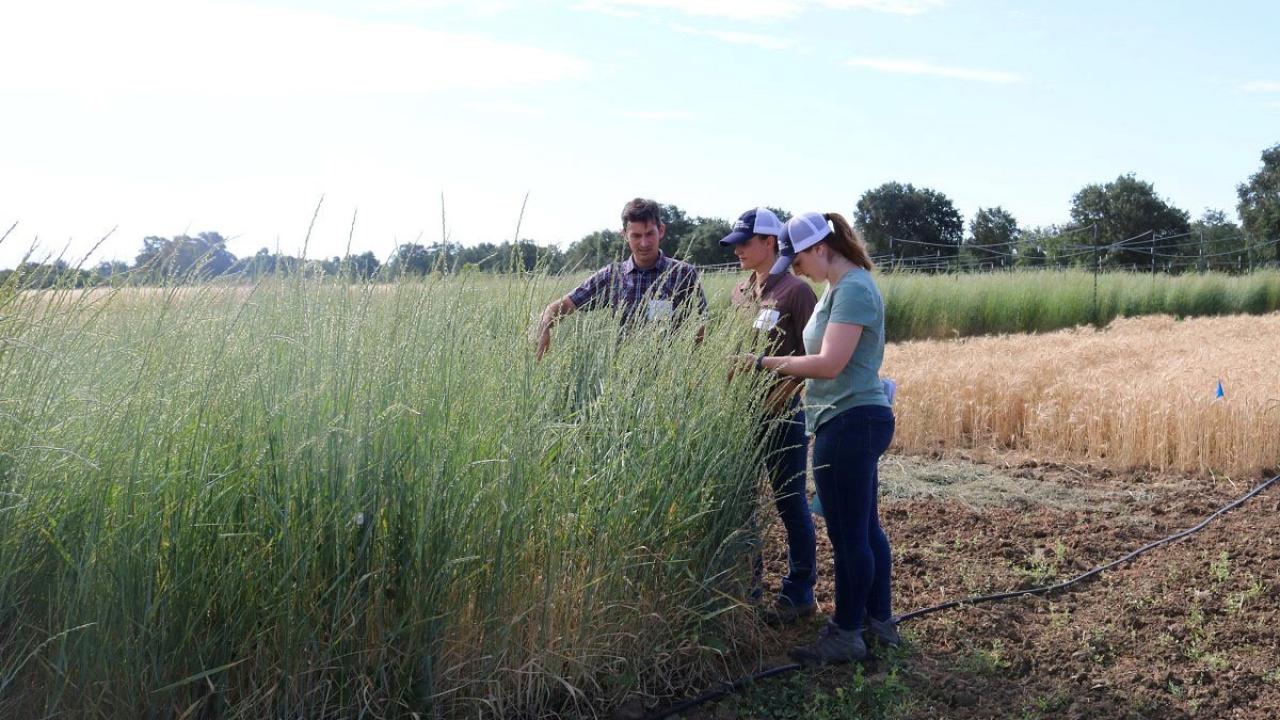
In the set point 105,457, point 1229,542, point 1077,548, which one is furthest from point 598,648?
point 1229,542

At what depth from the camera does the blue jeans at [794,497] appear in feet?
14.9

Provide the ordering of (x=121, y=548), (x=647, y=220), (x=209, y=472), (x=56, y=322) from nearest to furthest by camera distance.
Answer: (x=121, y=548) < (x=209, y=472) < (x=56, y=322) < (x=647, y=220)

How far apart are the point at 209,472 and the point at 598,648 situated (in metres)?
1.36

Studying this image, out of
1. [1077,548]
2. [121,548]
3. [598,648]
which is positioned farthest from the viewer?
[1077,548]

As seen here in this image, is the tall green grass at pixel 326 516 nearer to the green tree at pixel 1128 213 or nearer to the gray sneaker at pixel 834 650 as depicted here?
the gray sneaker at pixel 834 650

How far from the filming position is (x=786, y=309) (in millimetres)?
4629

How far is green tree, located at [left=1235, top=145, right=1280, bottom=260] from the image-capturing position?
5494cm

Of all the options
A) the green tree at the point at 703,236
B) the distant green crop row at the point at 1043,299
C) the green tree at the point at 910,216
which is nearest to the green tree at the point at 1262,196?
the green tree at the point at 910,216

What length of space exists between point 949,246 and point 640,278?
22.9 meters

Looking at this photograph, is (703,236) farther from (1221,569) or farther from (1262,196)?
(1262,196)

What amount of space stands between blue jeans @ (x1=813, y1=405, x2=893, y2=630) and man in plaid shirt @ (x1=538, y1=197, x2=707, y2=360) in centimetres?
103

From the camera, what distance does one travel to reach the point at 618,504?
3654 mm

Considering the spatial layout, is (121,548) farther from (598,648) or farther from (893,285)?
(893,285)

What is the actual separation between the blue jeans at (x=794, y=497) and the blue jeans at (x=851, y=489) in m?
0.34
